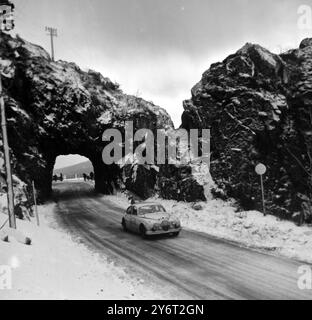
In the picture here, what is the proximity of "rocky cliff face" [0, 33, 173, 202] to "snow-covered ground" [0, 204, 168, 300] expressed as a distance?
49.5 feet

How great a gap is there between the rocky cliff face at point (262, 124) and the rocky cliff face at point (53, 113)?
8.68 meters

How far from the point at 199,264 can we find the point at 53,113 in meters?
22.8

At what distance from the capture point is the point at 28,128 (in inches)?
1083

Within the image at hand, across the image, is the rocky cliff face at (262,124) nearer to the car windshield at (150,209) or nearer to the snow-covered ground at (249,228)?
the snow-covered ground at (249,228)

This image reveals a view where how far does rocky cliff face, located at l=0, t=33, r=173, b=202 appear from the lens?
2708 centimetres

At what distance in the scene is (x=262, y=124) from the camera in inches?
861

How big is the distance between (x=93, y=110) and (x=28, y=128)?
6.55 metres

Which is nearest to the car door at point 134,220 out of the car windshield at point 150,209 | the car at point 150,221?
the car at point 150,221

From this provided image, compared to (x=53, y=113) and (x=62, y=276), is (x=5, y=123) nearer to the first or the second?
(x=62, y=276)

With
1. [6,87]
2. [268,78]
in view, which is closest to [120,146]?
[6,87]

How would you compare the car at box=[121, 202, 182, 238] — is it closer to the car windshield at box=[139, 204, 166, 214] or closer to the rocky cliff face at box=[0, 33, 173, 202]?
the car windshield at box=[139, 204, 166, 214]

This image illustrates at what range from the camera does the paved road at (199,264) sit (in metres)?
8.67

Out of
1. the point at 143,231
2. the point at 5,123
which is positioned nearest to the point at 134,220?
the point at 143,231

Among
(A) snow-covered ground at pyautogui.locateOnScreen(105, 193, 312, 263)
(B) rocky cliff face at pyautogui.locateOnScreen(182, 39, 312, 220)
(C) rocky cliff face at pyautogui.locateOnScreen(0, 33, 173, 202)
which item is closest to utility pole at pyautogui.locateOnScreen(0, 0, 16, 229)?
(A) snow-covered ground at pyautogui.locateOnScreen(105, 193, 312, 263)
